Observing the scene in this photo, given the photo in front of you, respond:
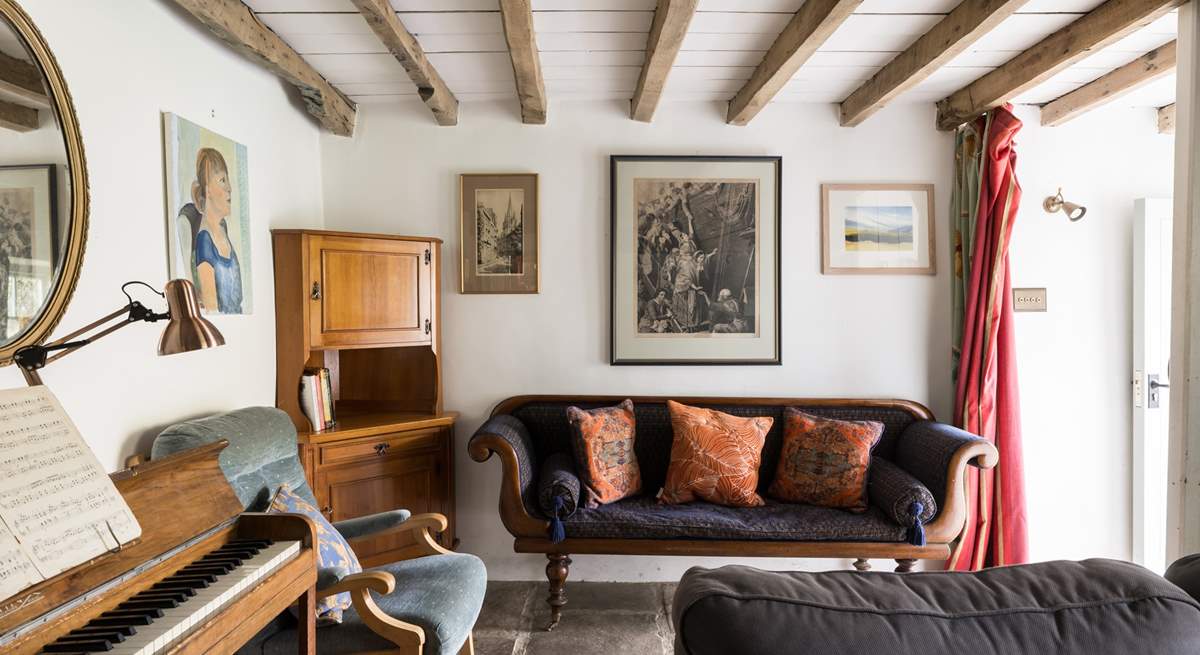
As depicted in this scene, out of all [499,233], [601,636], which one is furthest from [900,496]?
[499,233]

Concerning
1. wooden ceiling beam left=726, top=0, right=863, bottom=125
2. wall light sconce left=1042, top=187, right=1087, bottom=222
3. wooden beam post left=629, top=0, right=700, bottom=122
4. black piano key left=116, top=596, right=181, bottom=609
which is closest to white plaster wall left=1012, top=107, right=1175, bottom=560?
wall light sconce left=1042, top=187, right=1087, bottom=222

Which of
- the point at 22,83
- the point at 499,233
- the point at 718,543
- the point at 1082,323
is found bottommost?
the point at 718,543

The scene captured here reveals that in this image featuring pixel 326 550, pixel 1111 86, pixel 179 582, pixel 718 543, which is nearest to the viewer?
pixel 179 582

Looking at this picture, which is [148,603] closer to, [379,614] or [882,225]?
[379,614]

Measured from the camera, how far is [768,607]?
2.46 feet

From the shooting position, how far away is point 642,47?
8.88 ft

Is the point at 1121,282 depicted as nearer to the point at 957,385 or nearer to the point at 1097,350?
the point at 1097,350

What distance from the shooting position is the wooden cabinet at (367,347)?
282 centimetres

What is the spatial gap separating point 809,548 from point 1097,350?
6.22 feet

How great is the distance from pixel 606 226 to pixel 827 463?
154 centimetres

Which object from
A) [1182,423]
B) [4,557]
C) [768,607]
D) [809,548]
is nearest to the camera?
[768,607]

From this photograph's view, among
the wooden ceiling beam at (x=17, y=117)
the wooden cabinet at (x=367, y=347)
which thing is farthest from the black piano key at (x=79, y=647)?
the wooden cabinet at (x=367, y=347)

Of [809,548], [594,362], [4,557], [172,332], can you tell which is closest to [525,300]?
[594,362]

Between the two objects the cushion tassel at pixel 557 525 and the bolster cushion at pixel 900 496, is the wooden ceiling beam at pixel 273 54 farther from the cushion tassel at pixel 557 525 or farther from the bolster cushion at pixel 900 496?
the bolster cushion at pixel 900 496
